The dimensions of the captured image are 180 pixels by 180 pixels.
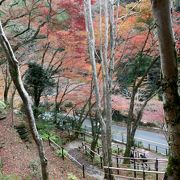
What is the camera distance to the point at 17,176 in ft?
35.0

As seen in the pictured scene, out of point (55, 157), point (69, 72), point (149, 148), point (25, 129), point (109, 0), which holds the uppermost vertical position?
point (109, 0)

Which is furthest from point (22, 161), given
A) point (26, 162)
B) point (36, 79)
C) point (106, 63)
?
point (36, 79)

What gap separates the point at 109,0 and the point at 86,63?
31.0ft

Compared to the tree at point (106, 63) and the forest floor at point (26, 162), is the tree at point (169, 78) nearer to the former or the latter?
the forest floor at point (26, 162)

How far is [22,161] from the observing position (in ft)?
40.8

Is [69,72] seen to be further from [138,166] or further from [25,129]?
[138,166]

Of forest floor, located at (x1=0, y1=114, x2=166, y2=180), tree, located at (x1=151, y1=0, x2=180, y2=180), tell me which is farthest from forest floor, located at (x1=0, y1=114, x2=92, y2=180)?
tree, located at (x1=151, y1=0, x2=180, y2=180)

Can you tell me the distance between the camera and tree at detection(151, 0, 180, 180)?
3691 millimetres

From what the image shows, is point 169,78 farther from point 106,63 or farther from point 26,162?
point 26,162

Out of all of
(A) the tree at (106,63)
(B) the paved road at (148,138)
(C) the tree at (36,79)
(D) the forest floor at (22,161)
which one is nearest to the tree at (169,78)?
(D) the forest floor at (22,161)

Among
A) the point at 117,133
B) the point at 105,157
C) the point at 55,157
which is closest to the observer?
the point at 105,157

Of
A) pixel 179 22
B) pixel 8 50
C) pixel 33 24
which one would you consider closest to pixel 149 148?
pixel 179 22

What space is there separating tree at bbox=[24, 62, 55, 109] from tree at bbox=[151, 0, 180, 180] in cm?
1695

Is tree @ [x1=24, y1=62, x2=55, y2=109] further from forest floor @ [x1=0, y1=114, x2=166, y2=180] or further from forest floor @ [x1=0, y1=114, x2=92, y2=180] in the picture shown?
forest floor @ [x1=0, y1=114, x2=92, y2=180]
